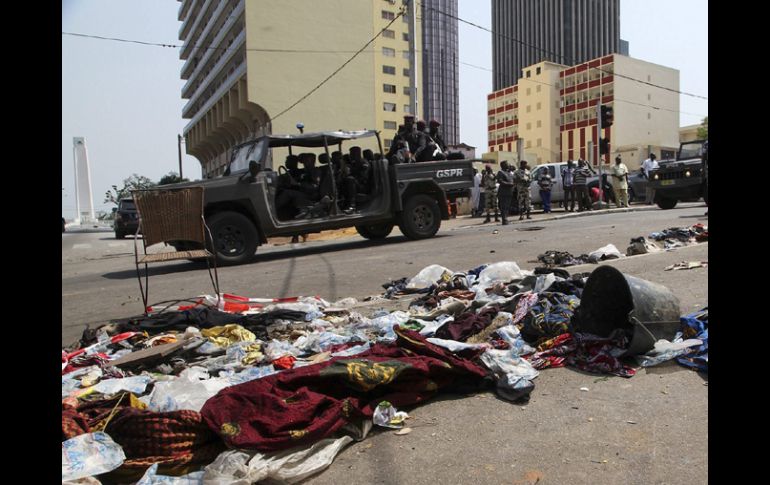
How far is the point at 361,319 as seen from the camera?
4754 mm

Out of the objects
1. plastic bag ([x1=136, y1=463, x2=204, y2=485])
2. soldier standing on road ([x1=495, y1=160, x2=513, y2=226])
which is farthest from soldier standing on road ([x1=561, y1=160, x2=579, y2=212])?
plastic bag ([x1=136, y1=463, x2=204, y2=485])

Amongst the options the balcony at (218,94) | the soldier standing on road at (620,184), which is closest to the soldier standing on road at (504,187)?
the soldier standing on road at (620,184)

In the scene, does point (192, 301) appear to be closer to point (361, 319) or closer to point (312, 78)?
point (361, 319)

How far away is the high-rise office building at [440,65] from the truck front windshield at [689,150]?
9592 millimetres

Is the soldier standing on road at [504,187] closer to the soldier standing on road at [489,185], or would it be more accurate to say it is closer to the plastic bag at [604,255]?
the soldier standing on road at [489,185]

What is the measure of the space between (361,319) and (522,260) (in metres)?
3.69

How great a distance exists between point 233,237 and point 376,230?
364cm

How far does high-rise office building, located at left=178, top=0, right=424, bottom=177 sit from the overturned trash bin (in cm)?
3525
